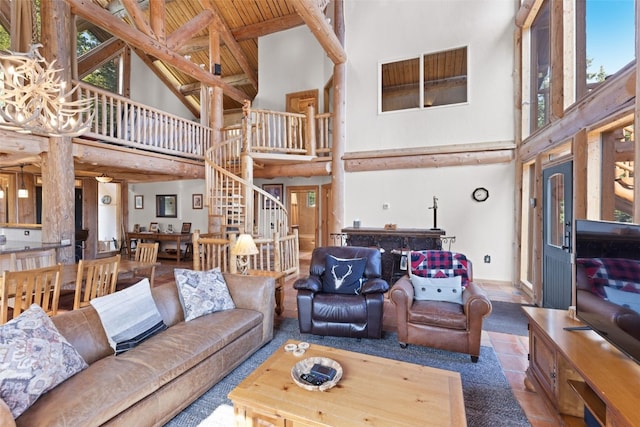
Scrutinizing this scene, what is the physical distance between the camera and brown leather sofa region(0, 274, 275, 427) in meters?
1.43

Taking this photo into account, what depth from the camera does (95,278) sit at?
2875 millimetres

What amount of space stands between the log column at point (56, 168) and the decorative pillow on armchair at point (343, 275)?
12.5 feet

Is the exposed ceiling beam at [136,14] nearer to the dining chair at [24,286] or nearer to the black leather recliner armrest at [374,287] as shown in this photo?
the dining chair at [24,286]

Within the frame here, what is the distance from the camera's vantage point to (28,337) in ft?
5.01

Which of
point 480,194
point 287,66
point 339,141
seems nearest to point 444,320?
point 480,194

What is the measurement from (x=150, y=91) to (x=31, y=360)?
890cm

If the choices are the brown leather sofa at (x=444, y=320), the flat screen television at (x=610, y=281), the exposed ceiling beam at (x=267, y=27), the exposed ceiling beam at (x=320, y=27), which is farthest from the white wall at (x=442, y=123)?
the flat screen television at (x=610, y=281)

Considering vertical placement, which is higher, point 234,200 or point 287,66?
point 287,66

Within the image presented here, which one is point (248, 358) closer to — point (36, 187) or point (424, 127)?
point (424, 127)

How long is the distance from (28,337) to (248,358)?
1553 mm

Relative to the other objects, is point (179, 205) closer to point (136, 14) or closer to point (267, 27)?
point (136, 14)

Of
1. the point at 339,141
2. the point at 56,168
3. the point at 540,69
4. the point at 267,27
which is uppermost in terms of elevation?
the point at 267,27

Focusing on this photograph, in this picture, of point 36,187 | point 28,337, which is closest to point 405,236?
point 28,337

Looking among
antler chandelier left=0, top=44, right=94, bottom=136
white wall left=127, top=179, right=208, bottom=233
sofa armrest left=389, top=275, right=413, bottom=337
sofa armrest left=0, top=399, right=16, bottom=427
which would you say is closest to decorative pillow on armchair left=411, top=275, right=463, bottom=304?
sofa armrest left=389, top=275, right=413, bottom=337
